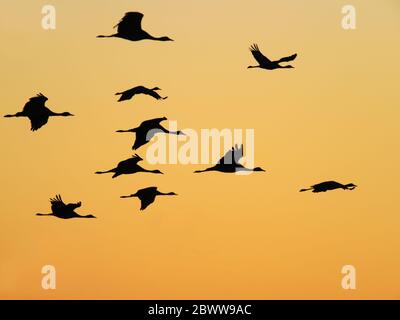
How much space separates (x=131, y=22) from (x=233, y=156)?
2.79 ft

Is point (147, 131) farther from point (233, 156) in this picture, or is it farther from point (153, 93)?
point (233, 156)

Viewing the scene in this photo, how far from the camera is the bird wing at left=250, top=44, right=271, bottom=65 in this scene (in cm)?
262

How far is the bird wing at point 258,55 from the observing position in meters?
2.62

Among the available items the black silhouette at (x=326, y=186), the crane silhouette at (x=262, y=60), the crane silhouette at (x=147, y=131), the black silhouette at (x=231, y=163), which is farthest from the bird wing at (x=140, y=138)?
the black silhouette at (x=326, y=186)

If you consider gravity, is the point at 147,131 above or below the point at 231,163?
above

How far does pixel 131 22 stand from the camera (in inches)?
103

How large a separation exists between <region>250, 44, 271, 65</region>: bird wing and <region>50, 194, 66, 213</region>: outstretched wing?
1.23 m

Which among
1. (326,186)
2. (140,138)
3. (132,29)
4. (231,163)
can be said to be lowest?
(326,186)

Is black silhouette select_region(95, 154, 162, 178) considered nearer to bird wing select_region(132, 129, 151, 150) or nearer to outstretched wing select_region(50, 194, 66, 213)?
bird wing select_region(132, 129, 151, 150)

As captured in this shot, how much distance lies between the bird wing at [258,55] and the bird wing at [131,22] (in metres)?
0.58

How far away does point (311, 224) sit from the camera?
2654 mm

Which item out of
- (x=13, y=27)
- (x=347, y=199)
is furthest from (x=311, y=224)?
(x=13, y=27)

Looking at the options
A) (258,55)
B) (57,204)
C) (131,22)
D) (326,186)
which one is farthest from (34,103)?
(326,186)

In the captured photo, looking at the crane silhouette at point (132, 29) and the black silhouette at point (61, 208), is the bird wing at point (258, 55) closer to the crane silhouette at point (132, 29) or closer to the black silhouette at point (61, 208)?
the crane silhouette at point (132, 29)
